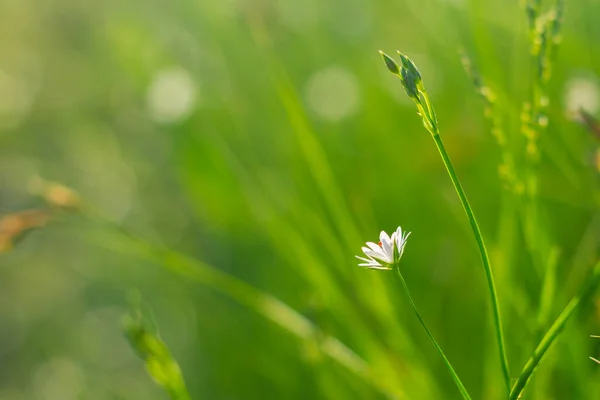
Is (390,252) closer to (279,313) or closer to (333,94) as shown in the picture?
(279,313)

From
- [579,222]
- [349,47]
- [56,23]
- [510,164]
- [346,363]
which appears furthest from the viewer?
[56,23]

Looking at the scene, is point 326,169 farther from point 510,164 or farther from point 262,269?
point 262,269

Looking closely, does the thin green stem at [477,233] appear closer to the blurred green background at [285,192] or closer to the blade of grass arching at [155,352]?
the blurred green background at [285,192]

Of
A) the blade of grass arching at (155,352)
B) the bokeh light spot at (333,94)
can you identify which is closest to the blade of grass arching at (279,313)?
the blade of grass arching at (155,352)

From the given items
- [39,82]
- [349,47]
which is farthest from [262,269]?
[39,82]

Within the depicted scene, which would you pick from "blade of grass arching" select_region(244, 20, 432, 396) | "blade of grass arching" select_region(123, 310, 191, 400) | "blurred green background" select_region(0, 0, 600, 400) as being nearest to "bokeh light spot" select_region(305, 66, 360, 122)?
"blurred green background" select_region(0, 0, 600, 400)

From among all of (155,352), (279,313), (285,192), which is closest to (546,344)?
(155,352)

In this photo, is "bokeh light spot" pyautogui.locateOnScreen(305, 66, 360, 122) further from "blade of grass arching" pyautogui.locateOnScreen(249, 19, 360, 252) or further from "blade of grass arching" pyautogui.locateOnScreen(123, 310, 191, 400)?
"blade of grass arching" pyautogui.locateOnScreen(123, 310, 191, 400)

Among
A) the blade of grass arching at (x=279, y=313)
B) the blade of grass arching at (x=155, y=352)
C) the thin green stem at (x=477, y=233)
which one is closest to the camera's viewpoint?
the thin green stem at (x=477, y=233)
